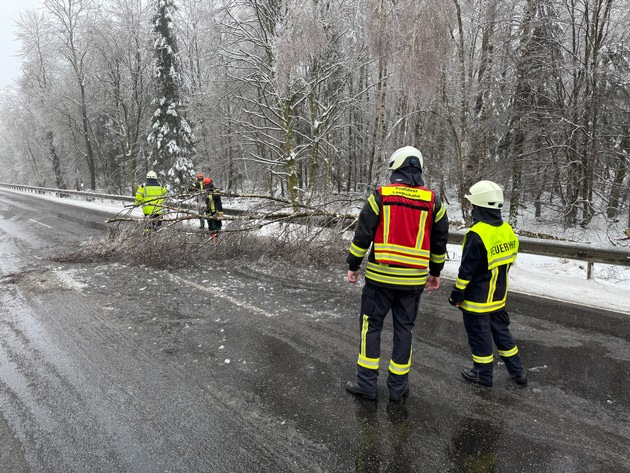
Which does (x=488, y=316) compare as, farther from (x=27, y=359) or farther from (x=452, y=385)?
(x=27, y=359)

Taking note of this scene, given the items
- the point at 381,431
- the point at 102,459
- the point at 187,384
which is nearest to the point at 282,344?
the point at 187,384

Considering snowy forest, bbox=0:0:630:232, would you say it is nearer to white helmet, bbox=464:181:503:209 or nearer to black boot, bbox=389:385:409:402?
white helmet, bbox=464:181:503:209

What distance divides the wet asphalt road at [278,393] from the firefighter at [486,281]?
284mm

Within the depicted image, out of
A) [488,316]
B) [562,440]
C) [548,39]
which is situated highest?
[548,39]

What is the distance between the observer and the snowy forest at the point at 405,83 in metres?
10.5

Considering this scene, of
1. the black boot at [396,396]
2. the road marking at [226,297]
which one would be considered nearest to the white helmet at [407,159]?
the black boot at [396,396]

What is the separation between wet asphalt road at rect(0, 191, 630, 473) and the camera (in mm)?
2533

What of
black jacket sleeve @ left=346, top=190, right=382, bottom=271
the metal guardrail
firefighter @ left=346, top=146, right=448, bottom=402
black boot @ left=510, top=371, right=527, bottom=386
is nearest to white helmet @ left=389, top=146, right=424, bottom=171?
firefighter @ left=346, top=146, right=448, bottom=402

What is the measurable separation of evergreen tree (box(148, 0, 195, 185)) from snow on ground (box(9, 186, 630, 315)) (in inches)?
788

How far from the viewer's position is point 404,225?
2.93 metres

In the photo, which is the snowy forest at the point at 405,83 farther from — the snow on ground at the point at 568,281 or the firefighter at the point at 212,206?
the snow on ground at the point at 568,281

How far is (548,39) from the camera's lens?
40.4 feet

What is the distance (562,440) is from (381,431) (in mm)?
1313

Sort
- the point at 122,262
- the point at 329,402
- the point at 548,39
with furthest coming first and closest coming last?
the point at 548,39 → the point at 122,262 → the point at 329,402
